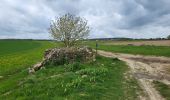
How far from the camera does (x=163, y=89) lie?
74.4 ft

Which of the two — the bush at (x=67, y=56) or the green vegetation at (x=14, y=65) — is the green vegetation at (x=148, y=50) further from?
the bush at (x=67, y=56)

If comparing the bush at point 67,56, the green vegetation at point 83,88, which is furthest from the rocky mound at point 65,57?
the green vegetation at point 83,88

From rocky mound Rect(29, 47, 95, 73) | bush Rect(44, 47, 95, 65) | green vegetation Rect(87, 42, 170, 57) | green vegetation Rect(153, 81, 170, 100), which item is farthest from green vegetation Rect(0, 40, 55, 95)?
green vegetation Rect(87, 42, 170, 57)

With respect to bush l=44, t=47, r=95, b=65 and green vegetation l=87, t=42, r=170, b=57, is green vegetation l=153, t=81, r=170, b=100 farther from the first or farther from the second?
green vegetation l=87, t=42, r=170, b=57

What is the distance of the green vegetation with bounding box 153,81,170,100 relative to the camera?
2053cm

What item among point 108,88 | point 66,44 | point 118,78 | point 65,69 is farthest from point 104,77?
point 66,44

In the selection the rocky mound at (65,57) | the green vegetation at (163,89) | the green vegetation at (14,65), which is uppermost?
the rocky mound at (65,57)

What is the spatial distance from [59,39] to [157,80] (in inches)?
1180

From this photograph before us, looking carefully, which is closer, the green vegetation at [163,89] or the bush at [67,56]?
the green vegetation at [163,89]

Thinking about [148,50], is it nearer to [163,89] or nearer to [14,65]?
[14,65]

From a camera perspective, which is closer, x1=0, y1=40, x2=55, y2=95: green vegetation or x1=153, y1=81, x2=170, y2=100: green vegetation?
x1=153, y1=81, x2=170, y2=100: green vegetation

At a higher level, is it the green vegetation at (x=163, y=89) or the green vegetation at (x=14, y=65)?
the green vegetation at (x=163, y=89)

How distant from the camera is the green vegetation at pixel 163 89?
67.4 ft

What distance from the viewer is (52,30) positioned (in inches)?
2217
